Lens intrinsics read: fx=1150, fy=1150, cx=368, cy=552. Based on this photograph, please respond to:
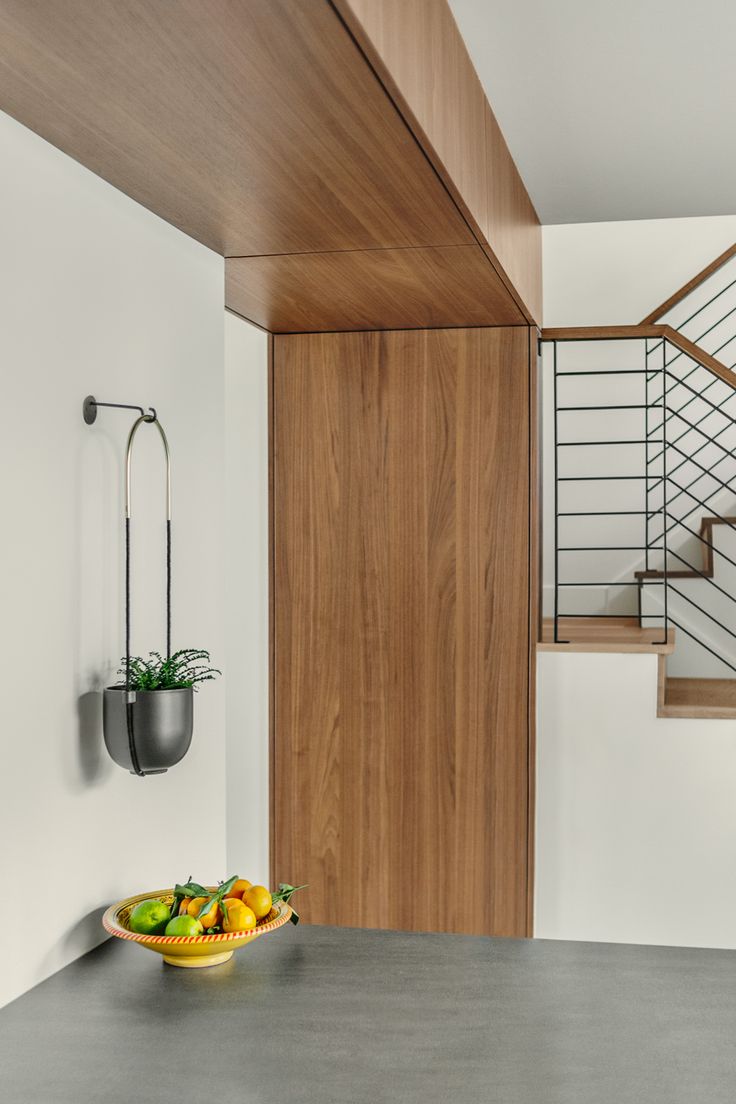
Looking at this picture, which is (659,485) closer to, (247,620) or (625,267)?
(625,267)

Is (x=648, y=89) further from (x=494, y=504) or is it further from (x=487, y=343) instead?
(x=494, y=504)

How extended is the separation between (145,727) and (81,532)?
1.19 ft

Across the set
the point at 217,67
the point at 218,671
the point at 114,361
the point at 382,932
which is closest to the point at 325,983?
the point at 382,932

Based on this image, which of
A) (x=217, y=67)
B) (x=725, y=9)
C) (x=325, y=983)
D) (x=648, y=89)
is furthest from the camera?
(x=648, y=89)

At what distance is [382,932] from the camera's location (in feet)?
7.29

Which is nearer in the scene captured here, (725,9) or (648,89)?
(725,9)

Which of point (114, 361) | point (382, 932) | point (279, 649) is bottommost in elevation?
point (382, 932)

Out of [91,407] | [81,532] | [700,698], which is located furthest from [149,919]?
[700,698]

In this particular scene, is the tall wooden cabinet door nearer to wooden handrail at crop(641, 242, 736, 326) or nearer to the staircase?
the staircase

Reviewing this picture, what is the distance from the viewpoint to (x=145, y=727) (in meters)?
1.99

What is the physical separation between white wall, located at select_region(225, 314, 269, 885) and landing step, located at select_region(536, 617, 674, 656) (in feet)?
3.09

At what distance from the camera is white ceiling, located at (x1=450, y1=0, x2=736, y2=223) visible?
2371mm

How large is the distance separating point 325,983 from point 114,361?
1175mm

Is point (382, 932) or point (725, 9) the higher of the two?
point (725, 9)
